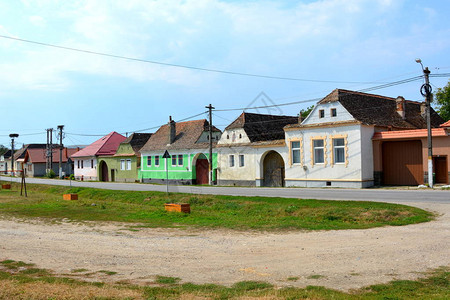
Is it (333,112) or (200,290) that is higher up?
(333,112)

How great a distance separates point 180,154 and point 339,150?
20.7 metres

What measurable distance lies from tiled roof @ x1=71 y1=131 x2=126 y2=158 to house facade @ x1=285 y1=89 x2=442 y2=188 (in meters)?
36.1

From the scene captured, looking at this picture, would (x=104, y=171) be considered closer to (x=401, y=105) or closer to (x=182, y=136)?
(x=182, y=136)

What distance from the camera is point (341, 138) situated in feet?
112

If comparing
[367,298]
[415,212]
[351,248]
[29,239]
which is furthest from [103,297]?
[415,212]

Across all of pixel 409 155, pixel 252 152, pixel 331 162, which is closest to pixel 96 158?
pixel 252 152

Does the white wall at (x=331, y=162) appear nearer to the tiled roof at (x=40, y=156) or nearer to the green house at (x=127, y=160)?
the green house at (x=127, y=160)

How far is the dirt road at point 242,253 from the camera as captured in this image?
7865mm

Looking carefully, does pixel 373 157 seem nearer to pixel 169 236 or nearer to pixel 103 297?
pixel 169 236

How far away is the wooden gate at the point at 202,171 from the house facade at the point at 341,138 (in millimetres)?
11927

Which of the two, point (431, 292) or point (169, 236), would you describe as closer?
point (431, 292)

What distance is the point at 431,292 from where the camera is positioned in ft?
21.6

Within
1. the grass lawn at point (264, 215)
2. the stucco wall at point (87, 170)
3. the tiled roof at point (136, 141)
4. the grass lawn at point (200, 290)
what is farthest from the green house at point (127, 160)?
the grass lawn at point (200, 290)

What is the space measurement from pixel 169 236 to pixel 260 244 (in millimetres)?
2976
